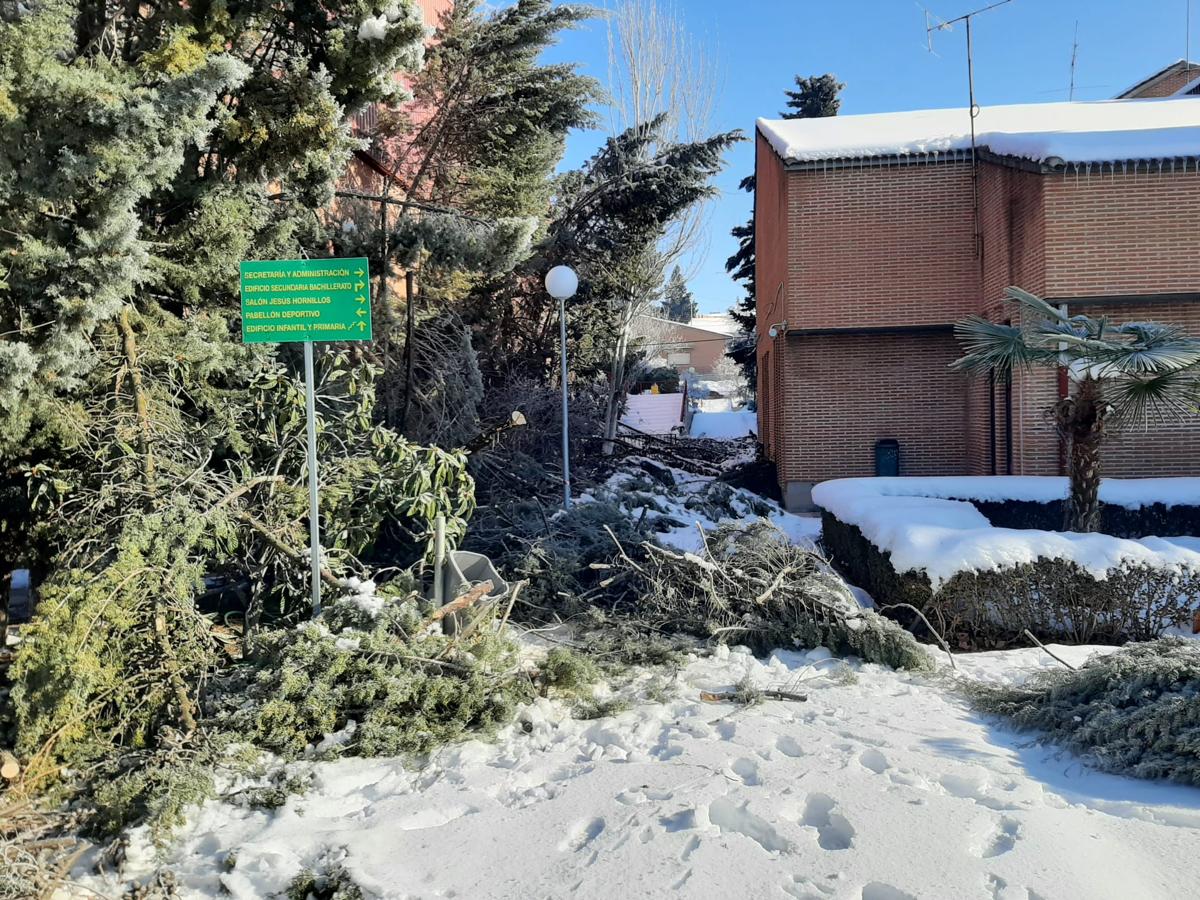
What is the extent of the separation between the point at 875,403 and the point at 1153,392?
7.42 m

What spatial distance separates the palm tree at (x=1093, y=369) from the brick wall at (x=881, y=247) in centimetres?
587

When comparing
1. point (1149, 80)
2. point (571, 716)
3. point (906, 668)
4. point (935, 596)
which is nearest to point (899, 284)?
point (935, 596)

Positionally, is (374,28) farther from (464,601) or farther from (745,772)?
(745,772)

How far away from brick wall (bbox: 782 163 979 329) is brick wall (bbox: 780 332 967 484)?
1.81 feet

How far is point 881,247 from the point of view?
14.2 meters

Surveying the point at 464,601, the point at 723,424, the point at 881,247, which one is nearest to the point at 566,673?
the point at 464,601

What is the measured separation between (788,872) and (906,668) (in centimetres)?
290

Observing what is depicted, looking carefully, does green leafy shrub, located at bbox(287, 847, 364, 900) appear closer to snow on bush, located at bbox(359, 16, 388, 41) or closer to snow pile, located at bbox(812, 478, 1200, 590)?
snow pile, located at bbox(812, 478, 1200, 590)

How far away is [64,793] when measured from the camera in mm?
4152

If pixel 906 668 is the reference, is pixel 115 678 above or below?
above

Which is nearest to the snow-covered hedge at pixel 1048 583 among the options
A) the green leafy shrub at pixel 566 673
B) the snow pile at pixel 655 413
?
the green leafy shrub at pixel 566 673

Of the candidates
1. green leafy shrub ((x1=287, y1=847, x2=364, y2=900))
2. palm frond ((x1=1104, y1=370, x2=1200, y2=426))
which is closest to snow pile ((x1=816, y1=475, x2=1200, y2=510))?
palm frond ((x1=1104, y1=370, x2=1200, y2=426))

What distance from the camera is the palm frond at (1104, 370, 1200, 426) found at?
7090mm

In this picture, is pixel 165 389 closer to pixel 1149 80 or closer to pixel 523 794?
pixel 523 794
